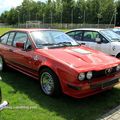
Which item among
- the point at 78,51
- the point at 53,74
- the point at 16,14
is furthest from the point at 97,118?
the point at 16,14

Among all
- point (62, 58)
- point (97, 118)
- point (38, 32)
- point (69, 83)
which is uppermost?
point (38, 32)

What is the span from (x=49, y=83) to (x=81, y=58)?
3.15 feet

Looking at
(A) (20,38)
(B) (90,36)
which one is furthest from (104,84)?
(B) (90,36)

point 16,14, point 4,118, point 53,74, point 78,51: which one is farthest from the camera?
point 16,14

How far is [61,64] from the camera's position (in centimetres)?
594

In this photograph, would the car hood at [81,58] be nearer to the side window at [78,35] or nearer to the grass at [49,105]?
the grass at [49,105]

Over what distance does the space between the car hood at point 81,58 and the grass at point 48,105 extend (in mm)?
870

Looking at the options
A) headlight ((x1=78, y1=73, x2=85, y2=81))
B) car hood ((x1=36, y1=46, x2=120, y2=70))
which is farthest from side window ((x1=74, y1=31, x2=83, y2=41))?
headlight ((x1=78, y1=73, x2=85, y2=81))

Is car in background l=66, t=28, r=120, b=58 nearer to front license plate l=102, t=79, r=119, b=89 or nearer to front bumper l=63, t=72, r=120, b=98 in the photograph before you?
front license plate l=102, t=79, r=119, b=89

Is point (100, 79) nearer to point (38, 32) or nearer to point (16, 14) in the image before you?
point (38, 32)

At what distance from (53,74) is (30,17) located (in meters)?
94.8

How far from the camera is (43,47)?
22.9 feet

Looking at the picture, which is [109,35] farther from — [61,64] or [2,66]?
[61,64]

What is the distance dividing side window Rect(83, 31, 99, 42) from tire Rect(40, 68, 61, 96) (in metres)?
4.96
